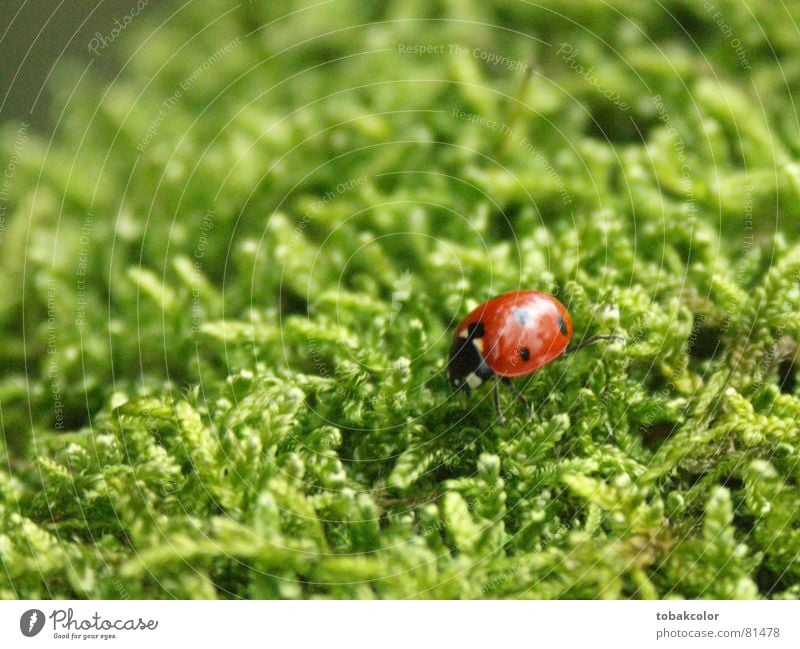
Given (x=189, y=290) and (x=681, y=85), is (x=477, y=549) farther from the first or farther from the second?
(x=681, y=85)

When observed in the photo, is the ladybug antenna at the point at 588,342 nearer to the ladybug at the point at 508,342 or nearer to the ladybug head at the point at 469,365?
the ladybug at the point at 508,342

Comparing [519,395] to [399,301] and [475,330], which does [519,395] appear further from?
[399,301]

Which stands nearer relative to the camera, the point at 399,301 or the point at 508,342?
the point at 508,342

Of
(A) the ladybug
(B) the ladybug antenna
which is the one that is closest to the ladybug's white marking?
(A) the ladybug

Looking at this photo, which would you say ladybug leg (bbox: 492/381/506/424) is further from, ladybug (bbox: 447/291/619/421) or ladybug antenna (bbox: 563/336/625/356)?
ladybug antenna (bbox: 563/336/625/356)

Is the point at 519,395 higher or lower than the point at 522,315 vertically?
lower

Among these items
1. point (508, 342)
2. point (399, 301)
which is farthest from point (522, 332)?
point (399, 301)

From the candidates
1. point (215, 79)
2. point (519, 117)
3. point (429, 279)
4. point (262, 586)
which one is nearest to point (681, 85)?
point (519, 117)

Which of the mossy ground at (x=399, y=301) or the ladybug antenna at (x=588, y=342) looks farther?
the ladybug antenna at (x=588, y=342)

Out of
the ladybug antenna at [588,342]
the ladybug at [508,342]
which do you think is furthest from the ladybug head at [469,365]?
the ladybug antenna at [588,342]
